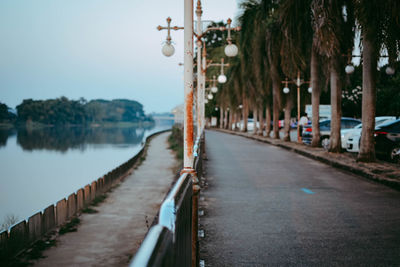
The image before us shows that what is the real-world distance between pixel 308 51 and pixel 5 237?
65.6 feet

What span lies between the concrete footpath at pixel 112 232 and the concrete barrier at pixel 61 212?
56 centimetres

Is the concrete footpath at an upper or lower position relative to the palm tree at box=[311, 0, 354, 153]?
lower

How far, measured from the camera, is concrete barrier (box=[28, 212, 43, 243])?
9.36 metres

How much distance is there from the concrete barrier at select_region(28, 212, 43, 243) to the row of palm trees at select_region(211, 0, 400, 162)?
9.46m

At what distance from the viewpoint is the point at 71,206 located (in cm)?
1269

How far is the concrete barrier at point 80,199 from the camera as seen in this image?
1338 cm

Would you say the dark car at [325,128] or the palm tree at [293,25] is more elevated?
the palm tree at [293,25]

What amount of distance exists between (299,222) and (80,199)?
8.68 meters

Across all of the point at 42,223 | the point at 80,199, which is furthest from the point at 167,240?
the point at 80,199

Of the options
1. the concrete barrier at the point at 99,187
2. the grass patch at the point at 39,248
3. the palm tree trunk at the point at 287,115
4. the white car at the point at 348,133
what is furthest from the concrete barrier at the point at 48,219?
the palm tree trunk at the point at 287,115

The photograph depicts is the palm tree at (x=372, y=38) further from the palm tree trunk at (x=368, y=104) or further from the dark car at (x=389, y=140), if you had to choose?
the dark car at (x=389, y=140)

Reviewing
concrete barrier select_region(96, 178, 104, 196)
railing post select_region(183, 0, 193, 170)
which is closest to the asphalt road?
railing post select_region(183, 0, 193, 170)

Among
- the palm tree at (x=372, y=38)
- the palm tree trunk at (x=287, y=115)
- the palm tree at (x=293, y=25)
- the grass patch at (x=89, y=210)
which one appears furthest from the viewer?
the palm tree trunk at (x=287, y=115)

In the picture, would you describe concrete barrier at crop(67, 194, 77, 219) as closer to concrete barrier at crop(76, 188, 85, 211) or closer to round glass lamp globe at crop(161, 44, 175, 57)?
concrete barrier at crop(76, 188, 85, 211)
